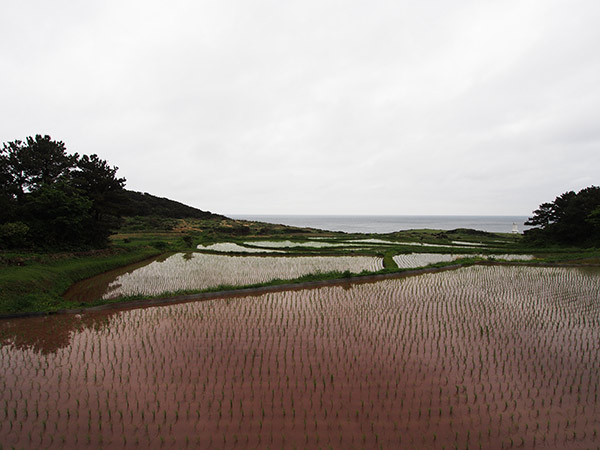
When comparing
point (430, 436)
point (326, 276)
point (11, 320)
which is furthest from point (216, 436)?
point (326, 276)

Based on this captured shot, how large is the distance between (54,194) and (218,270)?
10251mm

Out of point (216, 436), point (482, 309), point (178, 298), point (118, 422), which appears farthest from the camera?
point (178, 298)

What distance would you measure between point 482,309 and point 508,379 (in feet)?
14.9

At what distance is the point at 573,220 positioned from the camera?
25125 millimetres

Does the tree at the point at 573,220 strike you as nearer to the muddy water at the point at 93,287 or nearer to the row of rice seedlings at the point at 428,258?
the row of rice seedlings at the point at 428,258

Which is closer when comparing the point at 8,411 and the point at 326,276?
the point at 8,411

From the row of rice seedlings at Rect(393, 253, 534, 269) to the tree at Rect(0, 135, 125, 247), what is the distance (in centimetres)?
2002

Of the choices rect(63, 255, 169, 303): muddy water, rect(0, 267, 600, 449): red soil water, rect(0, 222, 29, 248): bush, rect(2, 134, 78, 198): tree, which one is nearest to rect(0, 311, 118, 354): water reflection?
rect(0, 267, 600, 449): red soil water

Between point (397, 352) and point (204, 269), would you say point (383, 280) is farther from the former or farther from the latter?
point (204, 269)

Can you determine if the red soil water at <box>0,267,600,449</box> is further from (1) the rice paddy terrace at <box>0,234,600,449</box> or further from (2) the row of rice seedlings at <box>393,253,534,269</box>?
(2) the row of rice seedlings at <box>393,253,534,269</box>

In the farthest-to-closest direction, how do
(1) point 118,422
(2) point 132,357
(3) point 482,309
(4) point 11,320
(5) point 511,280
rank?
(5) point 511,280
(3) point 482,309
(4) point 11,320
(2) point 132,357
(1) point 118,422

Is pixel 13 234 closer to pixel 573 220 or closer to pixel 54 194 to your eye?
pixel 54 194

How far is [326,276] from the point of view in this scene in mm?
13406

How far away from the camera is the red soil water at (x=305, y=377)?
12.8 feet
